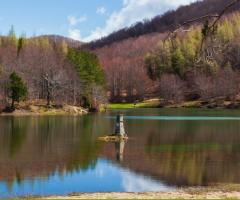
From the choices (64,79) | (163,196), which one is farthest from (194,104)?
(163,196)

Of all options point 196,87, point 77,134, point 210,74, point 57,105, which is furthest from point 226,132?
point 210,74

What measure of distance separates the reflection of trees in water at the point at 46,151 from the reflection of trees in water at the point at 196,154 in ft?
19.4

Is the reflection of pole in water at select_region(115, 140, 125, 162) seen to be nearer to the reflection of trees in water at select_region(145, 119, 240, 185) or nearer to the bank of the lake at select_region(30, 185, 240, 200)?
the reflection of trees in water at select_region(145, 119, 240, 185)

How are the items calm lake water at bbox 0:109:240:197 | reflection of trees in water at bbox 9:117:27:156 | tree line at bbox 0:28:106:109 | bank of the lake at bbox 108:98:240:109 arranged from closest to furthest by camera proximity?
calm lake water at bbox 0:109:240:197 < reflection of trees in water at bbox 9:117:27:156 < tree line at bbox 0:28:106:109 < bank of the lake at bbox 108:98:240:109

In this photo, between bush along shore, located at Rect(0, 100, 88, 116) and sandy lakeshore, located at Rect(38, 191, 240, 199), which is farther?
bush along shore, located at Rect(0, 100, 88, 116)

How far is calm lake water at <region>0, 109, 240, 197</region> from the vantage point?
27214 mm

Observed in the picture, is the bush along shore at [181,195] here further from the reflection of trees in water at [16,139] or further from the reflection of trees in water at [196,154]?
the reflection of trees in water at [16,139]

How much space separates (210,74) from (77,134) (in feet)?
472

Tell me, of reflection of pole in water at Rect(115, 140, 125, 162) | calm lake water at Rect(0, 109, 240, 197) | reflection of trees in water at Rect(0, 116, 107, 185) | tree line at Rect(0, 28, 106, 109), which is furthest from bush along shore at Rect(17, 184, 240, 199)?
tree line at Rect(0, 28, 106, 109)

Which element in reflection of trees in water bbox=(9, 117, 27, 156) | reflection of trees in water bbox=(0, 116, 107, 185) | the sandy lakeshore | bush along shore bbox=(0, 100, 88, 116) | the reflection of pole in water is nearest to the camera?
the sandy lakeshore

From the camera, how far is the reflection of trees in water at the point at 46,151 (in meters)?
31.8

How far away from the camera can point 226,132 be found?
62625 mm

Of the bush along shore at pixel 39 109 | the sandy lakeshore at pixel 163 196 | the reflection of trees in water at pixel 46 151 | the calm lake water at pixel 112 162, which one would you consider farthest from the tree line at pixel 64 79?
the sandy lakeshore at pixel 163 196

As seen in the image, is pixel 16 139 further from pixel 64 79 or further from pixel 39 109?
pixel 64 79
